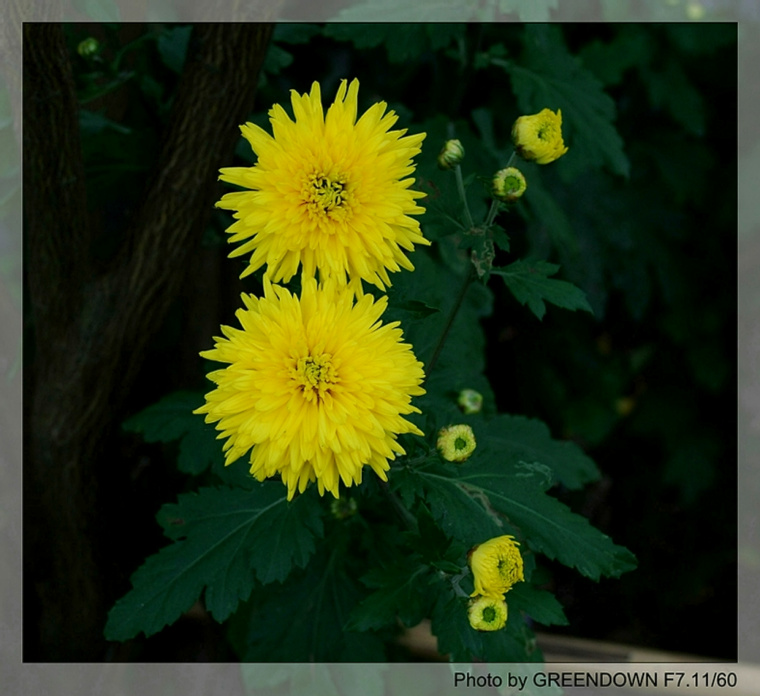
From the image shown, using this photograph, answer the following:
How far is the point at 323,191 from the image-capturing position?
0.81 metres

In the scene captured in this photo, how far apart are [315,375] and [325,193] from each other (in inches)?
7.3

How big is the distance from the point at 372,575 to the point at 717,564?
1516mm

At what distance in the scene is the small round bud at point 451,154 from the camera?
905mm

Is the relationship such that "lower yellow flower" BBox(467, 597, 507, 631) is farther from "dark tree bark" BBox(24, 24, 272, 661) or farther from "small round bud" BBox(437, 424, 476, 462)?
"dark tree bark" BBox(24, 24, 272, 661)

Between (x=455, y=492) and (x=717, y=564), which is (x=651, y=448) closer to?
(x=717, y=564)

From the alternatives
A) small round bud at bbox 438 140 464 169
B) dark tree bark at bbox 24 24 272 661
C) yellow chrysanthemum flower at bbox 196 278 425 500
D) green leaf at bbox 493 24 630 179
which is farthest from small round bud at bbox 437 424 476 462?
green leaf at bbox 493 24 630 179

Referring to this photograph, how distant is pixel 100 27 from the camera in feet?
4.20

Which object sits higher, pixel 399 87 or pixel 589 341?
pixel 399 87

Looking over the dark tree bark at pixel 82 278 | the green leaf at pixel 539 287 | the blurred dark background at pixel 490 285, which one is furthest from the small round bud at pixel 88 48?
the green leaf at pixel 539 287

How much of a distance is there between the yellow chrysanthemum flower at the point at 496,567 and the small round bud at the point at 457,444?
94 mm

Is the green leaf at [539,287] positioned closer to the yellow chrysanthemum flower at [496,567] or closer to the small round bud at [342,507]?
the yellow chrysanthemum flower at [496,567]

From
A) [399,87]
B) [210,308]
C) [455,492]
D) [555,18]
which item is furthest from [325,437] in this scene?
[555,18]

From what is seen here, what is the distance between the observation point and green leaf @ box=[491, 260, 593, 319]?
0.92 meters

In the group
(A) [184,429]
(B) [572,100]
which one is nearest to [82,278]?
(A) [184,429]
